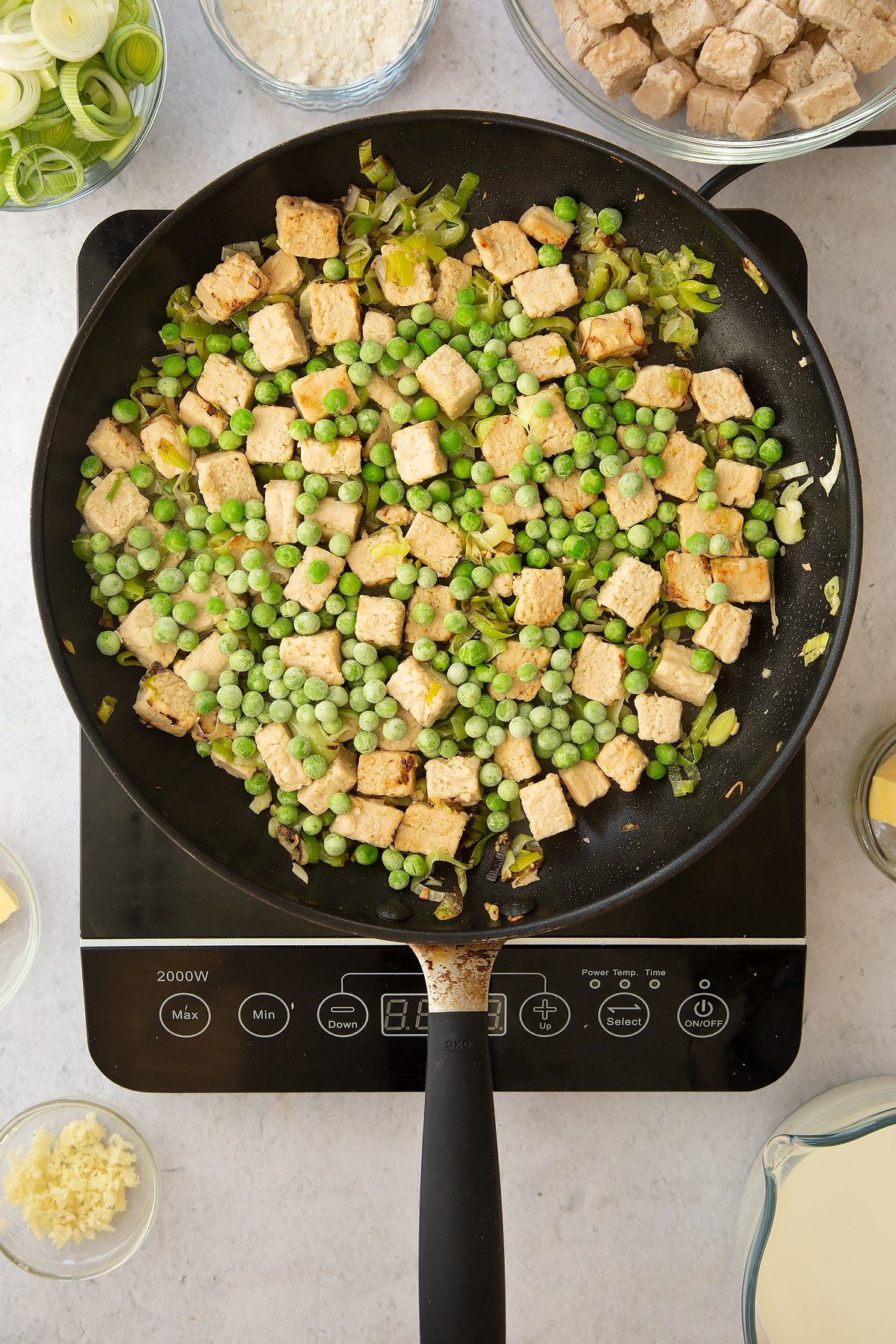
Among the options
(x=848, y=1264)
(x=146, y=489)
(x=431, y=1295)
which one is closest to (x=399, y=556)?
(x=146, y=489)

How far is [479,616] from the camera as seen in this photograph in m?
1.75

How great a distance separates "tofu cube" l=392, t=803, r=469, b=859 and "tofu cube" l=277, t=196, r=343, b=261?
3.29 feet

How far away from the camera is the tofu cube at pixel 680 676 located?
172 centimetres

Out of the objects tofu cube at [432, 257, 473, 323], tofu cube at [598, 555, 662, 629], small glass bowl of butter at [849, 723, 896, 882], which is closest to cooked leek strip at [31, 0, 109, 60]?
tofu cube at [432, 257, 473, 323]

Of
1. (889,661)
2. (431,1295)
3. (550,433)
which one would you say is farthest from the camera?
(889,661)

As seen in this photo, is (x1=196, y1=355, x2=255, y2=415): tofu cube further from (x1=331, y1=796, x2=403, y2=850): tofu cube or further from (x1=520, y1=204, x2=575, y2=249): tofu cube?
(x1=331, y1=796, x2=403, y2=850): tofu cube

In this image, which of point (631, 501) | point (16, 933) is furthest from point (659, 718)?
point (16, 933)

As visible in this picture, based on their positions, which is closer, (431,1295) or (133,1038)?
(431,1295)

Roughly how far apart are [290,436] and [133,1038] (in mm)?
1177

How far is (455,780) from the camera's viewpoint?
5.64 feet

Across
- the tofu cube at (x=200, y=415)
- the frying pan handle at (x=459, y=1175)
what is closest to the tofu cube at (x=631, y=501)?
the tofu cube at (x=200, y=415)

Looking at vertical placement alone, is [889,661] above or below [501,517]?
below

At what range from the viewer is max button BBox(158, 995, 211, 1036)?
182 centimetres

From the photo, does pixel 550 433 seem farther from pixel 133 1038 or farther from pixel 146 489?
pixel 133 1038
